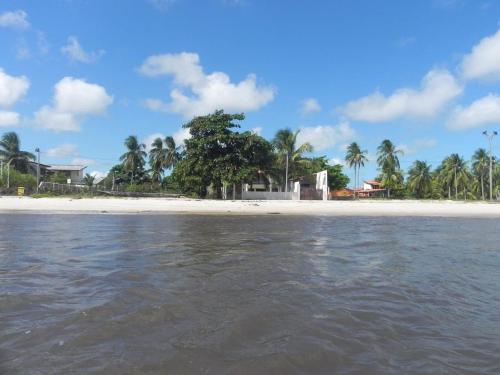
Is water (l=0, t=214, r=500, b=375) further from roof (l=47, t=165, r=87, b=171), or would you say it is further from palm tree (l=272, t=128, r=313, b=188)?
roof (l=47, t=165, r=87, b=171)

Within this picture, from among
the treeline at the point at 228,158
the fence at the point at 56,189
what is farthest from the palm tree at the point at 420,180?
the fence at the point at 56,189

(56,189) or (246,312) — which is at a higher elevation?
(56,189)

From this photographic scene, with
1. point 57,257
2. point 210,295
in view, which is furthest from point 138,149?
point 210,295

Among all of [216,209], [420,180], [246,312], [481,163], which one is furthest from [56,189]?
[481,163]

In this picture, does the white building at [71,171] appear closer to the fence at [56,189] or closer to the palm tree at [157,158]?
the palm tree at [157,158]

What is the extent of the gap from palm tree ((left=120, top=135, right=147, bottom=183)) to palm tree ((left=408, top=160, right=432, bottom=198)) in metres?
45.9

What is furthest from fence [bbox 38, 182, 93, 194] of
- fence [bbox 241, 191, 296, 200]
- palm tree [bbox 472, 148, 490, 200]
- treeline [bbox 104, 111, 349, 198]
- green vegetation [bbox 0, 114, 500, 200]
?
palm tree [bbox 472, 148, 490, 200]

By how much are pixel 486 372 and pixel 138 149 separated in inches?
2609

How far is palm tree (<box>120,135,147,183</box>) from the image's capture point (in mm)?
65062

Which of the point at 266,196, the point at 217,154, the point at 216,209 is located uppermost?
the point at 217,154

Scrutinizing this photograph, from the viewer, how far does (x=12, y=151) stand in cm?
5838

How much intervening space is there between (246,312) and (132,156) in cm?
6354

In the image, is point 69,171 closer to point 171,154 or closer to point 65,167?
point 65,167

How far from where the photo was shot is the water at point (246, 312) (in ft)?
12.2
